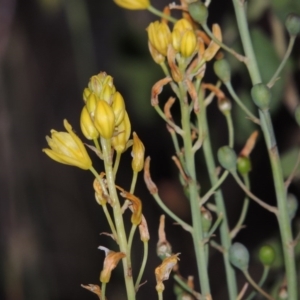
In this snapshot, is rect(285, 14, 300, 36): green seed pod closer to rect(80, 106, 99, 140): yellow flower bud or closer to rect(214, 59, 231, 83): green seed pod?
rect(214, 59, 231, 83): green seed pod

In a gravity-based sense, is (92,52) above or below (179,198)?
above

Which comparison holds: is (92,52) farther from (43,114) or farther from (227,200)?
(227,200)

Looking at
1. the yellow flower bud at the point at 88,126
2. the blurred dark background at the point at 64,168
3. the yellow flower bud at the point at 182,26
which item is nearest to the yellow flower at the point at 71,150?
the yellow flower bud at the point at 88,126

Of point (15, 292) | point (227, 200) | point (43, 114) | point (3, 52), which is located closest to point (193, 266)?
point (227, 200)

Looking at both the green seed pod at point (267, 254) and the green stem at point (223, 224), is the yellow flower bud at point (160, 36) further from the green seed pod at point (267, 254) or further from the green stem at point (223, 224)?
the green seed pod at point (267, 254)

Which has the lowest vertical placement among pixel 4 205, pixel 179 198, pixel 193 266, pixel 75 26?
pixel 193 266

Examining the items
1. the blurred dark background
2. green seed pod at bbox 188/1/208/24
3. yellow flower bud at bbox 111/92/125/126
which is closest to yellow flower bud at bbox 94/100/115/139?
yellow flower bud at bbox 111/92/125/126
